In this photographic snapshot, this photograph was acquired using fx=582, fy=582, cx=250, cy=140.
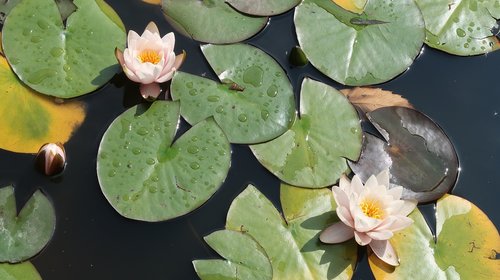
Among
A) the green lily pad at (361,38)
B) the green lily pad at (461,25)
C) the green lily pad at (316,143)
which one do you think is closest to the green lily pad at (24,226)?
the green lily pad at (316,143)

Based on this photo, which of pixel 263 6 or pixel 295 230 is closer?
pixel 295 230

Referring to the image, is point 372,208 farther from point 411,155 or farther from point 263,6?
point 263,6

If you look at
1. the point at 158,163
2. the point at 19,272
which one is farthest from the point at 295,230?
the point at 19,272

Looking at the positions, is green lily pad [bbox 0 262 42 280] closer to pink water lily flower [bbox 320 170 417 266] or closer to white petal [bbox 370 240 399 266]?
pink water lily flower [bbox 320 170 417 266]

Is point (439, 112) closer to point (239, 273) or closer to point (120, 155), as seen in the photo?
point (239, 273)

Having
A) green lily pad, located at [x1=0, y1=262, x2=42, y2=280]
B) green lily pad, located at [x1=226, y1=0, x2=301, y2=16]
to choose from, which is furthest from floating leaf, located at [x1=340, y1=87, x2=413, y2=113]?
green lily pad, located at [x1=0, y1=262, x2=42, y2=280]

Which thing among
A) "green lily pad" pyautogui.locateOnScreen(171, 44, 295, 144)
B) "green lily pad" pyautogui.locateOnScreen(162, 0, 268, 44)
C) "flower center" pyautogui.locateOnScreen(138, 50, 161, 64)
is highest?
"green lily pad" pyautogui.locateOnScreen(162, 0, 268, 44)
